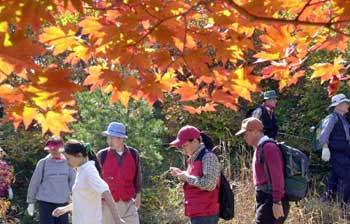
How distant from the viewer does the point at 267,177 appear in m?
6.55

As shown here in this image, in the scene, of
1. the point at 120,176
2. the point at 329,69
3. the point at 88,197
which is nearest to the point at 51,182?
the point at 120,176

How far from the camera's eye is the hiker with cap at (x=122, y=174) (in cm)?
804

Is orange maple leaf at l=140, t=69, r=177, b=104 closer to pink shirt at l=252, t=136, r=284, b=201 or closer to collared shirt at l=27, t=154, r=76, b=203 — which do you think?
pink shirt at l=252, t=136, r=284, b=201

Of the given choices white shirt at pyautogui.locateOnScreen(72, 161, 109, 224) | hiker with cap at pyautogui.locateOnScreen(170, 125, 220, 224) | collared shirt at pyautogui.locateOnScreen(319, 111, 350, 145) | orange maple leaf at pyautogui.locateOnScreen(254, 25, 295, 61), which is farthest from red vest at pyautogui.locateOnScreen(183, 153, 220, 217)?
collared shirt at pyautogui.locateOnScreen(319, 111, 350, 145)

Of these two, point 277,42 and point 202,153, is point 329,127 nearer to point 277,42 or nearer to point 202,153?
point 202,153

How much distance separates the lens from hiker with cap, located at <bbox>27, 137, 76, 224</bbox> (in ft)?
30.0

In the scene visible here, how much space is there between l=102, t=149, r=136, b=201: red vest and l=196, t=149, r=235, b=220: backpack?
56.4 inches

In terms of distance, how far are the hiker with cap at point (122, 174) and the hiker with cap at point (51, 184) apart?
1.18m

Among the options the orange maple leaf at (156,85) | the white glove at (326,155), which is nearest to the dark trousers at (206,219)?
the orange maple leaf at (156,85)

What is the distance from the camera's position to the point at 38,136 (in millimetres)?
12727

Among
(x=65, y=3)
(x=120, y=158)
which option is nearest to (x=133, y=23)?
(x=65, y=3)

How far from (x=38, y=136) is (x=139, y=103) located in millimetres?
2297

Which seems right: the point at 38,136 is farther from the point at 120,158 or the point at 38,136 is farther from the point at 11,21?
the point at 11,21

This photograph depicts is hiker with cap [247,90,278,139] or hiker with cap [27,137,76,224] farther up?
hiker with cap [247,90,278,139]
